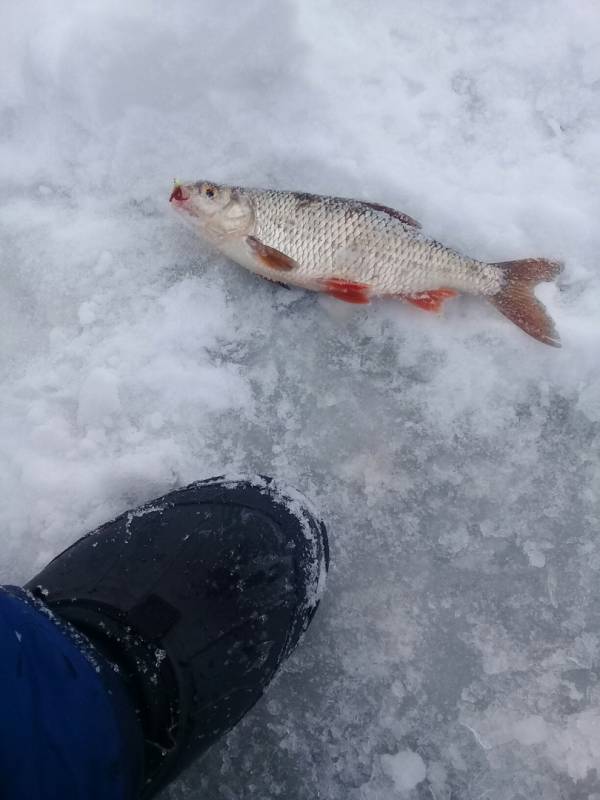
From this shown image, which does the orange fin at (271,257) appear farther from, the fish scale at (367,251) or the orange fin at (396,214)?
the orange fin at (396,214)

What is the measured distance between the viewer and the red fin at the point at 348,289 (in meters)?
1.84

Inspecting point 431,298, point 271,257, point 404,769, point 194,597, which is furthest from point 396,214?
point 404,769

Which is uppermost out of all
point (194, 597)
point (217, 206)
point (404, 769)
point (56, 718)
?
point (217, 206)

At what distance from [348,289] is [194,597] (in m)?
0.93

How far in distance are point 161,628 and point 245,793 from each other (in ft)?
1.63

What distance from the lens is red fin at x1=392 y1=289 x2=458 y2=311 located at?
1.85 m

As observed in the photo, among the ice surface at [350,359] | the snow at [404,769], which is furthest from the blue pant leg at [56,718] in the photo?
the snow at [404,769]

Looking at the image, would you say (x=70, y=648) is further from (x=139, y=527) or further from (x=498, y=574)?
(x=498, y=574)

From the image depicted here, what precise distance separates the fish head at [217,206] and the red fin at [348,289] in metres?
0.28

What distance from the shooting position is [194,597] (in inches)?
59.9

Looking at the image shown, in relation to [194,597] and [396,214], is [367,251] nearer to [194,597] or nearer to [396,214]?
[396,214]

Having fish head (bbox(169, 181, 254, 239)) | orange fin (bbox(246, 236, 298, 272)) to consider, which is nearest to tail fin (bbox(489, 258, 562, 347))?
orange fin (bbox(246, 236, 298, 272))

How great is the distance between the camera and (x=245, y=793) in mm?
1575

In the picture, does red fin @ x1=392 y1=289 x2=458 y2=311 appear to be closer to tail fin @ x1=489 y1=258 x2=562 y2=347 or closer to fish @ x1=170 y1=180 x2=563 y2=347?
fish @ x1=170 y1=180 x2=563 y2=347
